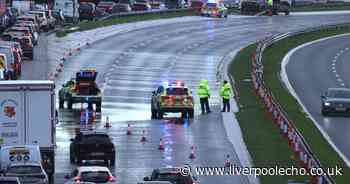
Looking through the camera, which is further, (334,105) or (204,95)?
(334,105)

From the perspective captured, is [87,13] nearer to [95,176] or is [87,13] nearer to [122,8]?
[122,8]

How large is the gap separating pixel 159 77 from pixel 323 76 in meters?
10.3

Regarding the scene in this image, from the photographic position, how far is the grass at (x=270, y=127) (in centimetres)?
4791

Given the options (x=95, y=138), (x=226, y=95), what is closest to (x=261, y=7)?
(x=226, y=95)

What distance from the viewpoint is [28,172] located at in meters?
39.9

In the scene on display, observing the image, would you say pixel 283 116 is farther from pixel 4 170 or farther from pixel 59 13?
pixel 59 13

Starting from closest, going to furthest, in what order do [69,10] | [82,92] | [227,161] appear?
[227,161] < [82,92] < [69,10]

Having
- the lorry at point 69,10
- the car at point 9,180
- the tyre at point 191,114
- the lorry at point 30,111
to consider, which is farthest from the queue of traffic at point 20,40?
the car at point 9,180

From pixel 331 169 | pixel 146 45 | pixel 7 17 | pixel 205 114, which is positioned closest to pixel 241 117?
pixel 205 114

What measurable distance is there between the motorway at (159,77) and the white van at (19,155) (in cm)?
196

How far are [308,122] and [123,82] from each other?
19638 millimetres

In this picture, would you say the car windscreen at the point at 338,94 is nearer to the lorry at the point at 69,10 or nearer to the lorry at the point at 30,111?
the lorry at the point at 30,111

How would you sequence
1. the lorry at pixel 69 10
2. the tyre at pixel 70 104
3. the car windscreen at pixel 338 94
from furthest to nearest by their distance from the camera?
1. the lorry at pixel 69 10
2. the car windscreen at pixel 338 94
3. the tyre at pixel 70 104

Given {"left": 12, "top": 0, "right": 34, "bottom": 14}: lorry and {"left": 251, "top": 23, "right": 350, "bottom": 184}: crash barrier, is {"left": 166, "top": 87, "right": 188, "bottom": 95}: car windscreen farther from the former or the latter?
{"left": 12, "top": 0, "right": 34, "bottom": 14}: lorry
